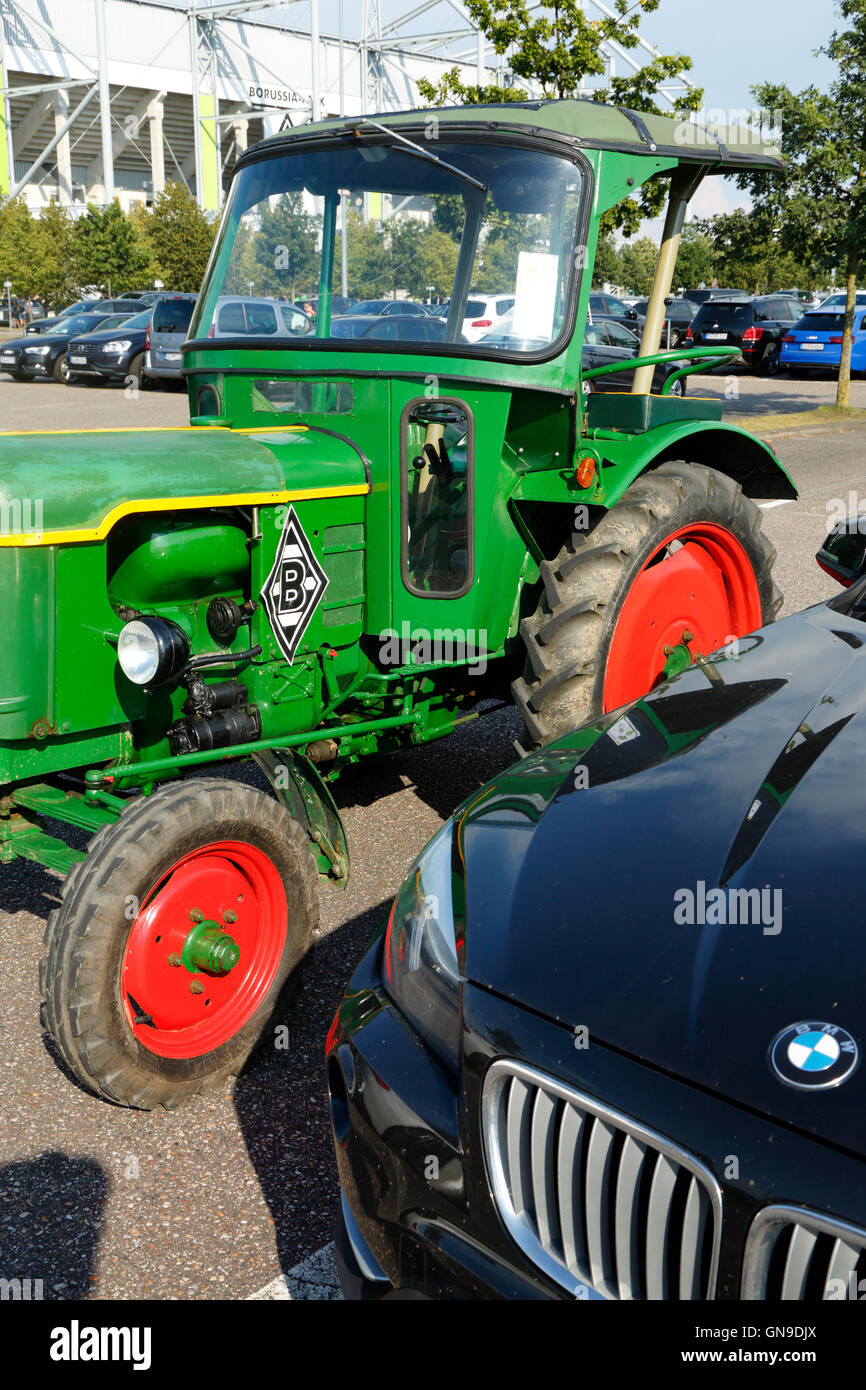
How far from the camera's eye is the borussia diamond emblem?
12.1 ft

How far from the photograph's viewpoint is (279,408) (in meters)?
4.18

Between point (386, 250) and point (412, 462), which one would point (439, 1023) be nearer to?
point (412, 462)

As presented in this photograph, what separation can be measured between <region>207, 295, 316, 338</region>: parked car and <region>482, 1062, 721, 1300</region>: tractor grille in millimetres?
3052

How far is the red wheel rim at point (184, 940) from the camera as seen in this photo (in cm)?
314

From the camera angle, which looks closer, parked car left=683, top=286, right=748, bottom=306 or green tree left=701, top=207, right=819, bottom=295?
green tree left=701, top=207, right=819, bottom=295

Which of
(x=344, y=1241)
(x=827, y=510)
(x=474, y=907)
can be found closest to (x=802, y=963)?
(x=474, y=907)

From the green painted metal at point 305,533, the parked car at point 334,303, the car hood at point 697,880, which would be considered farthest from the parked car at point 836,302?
the car hood at point 697,880

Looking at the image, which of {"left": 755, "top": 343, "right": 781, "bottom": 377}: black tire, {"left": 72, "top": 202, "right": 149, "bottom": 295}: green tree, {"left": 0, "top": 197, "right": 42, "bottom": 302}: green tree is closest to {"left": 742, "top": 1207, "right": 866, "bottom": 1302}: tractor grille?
{"left": 755, "top": 343, "right": 781, "bottom": 377}: black tire

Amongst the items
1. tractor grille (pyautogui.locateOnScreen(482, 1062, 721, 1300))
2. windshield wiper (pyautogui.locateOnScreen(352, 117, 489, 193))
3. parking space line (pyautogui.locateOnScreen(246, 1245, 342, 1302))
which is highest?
windshield wiper (pyautogui.locateOnScreen(352, 117, 489, 193))

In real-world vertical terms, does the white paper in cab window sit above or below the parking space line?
above

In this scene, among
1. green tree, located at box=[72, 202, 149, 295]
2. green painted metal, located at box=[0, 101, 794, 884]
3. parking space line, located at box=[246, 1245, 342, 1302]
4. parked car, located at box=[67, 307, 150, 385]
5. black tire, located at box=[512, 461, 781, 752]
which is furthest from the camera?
green tree, located at box=[72, 202, 149, 295]

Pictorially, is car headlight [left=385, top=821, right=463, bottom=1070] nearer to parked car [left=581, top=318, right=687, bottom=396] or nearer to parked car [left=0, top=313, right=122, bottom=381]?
parked car [left=581, top=318, right=687, bottom=396]

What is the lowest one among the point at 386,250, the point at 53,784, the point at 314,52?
the point at 53,784
